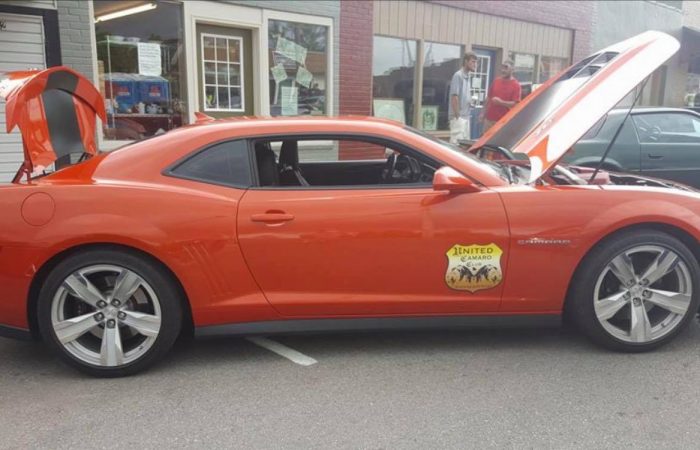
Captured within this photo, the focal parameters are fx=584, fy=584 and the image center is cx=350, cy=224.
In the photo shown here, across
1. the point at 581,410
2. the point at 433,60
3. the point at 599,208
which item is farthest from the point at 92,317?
the point at 433,60

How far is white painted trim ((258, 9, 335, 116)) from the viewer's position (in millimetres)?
8406

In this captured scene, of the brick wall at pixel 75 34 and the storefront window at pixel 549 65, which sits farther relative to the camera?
the storefront window at pixel 549 65

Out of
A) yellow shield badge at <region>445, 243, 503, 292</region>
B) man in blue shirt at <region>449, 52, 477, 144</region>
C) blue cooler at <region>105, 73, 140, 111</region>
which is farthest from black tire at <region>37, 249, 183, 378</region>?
man in blue shirt at <region>449, 52, 477, 144</region>

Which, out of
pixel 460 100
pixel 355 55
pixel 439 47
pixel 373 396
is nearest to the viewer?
pixel 373 396

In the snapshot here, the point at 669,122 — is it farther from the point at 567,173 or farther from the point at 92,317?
the point at 92,317

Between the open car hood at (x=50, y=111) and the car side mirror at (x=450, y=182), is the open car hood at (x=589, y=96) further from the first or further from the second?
the open car hood at (x=50, y=111)

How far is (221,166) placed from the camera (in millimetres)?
3379

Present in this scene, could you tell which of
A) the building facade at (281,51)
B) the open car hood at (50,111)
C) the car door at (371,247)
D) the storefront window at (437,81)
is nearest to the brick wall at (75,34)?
the building facade at (281,51)

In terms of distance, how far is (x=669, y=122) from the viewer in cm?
688

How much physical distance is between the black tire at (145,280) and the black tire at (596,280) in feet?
7.60

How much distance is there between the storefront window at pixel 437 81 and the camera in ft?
34.9

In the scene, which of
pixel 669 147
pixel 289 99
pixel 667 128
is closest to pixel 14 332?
pixel 289 99

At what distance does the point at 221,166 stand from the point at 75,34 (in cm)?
463

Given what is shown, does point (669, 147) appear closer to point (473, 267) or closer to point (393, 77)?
point (473, 267)
